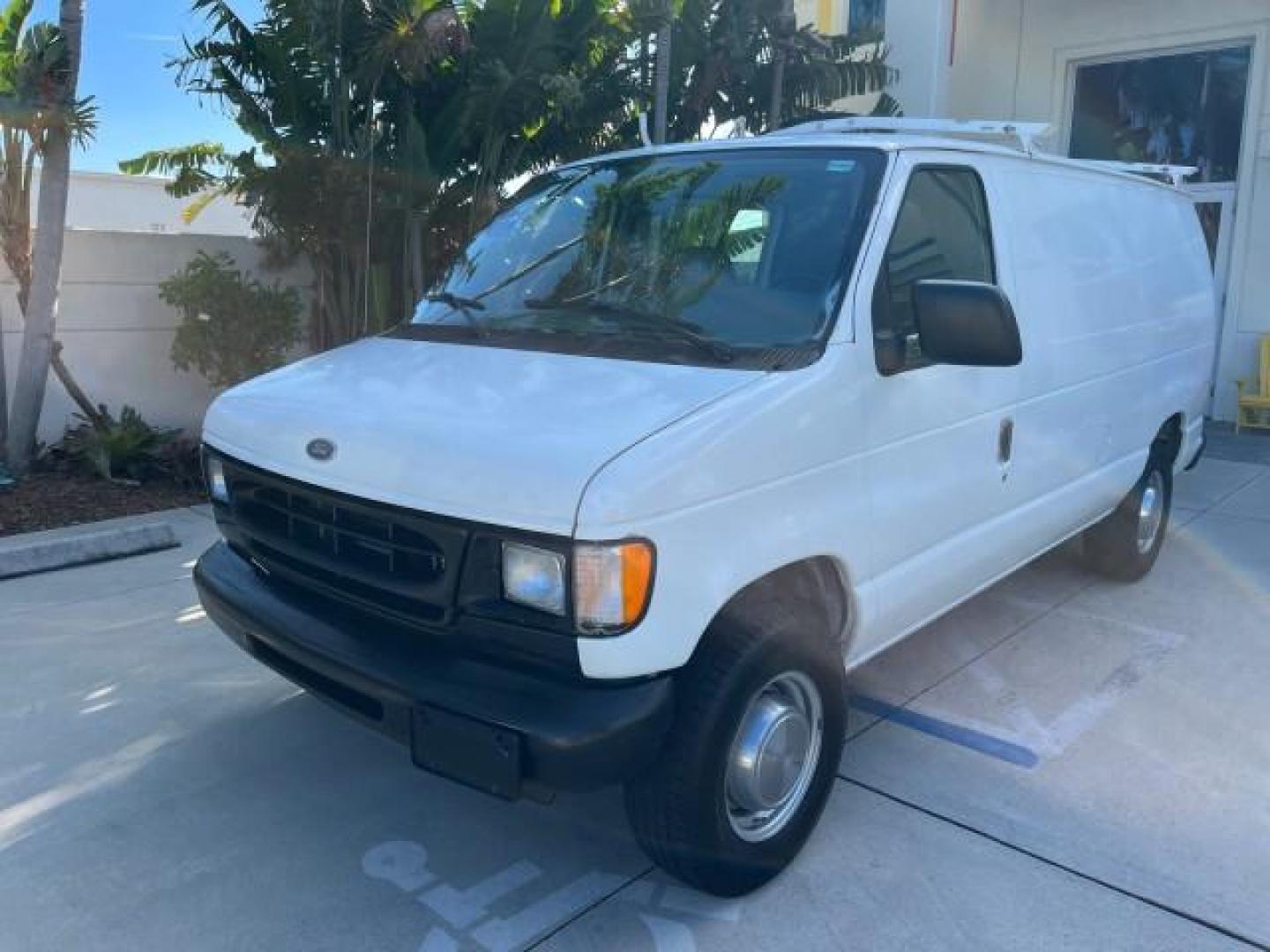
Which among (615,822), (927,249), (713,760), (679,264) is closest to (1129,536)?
(927,249)

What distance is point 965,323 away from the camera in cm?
323

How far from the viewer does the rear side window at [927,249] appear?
3393 millimetres

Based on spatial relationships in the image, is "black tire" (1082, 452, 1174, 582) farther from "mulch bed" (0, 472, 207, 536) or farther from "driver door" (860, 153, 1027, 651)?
"mulch bed" (0, 472, 207, 536)

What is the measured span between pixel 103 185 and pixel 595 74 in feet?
49.3

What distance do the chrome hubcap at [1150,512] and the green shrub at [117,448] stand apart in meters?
6.40

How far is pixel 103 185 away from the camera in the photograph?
21672mm

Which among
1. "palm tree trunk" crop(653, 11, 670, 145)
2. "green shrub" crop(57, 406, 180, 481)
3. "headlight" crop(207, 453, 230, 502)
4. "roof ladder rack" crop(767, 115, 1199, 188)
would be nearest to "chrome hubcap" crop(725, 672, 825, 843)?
"headlight" crop(207, 453, 230, 502)

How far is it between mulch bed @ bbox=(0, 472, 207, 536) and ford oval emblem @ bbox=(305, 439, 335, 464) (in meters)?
4.52

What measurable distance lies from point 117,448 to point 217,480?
14.8ft

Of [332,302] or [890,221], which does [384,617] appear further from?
[332,302]

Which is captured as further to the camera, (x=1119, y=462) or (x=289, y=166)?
(x=289, y=166)

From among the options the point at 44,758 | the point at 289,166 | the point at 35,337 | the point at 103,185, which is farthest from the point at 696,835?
the point at 103,185

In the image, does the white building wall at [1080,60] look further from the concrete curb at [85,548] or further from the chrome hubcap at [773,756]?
the chrome hubcap at [773,756]

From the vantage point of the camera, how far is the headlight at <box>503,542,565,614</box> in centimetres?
261
